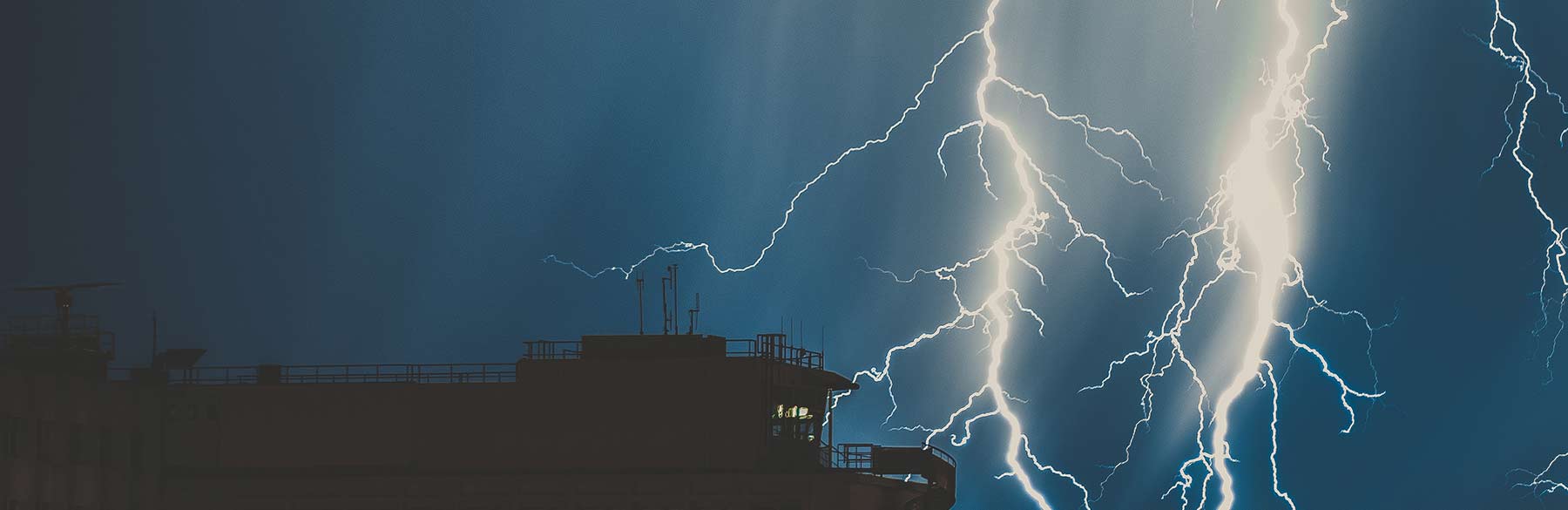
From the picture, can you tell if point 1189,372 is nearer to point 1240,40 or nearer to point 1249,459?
point 1249,459

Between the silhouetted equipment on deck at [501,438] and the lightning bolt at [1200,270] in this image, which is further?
the lightning bolt at [1200,270]

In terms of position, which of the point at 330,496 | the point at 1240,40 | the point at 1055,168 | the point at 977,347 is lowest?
the point at 330,496

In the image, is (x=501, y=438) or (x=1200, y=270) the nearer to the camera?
(x=501, y=438)

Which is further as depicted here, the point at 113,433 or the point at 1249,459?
the point at 1249,459

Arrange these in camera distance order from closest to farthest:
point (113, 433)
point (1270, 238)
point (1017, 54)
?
point (113, 433) < point (1270, 238) < point (1017, 54)

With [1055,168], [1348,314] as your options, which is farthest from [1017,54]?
[1348,314]

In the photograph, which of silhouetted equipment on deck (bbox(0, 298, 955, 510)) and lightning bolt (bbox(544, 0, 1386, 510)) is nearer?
silhouetted equipment on deck (bbox(0, 298, 955, 510))

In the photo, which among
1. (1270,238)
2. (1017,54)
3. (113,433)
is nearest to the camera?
(113,433)

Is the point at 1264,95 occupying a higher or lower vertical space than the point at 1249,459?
higher
